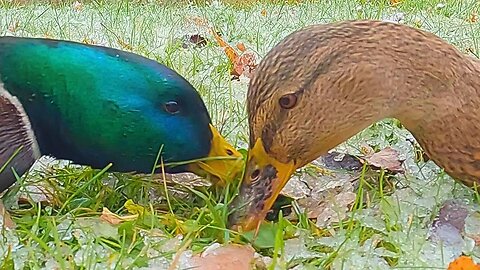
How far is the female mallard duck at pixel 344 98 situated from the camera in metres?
1.49

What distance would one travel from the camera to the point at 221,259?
1.33 meters

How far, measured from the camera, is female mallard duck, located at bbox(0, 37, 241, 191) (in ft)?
5.42

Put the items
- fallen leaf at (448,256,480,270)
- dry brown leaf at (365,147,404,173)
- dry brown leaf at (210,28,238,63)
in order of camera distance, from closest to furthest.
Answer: fallen leaf at (448,256,480,270)
dry brown leaf at (365,147,404,173)
dry brown leaf at (210,28,238,63)

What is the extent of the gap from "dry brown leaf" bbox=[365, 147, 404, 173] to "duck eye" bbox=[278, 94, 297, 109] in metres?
0.40

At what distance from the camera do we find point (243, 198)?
5.05 ft

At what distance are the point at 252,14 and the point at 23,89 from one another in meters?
2.96

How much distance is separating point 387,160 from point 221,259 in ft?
2.17

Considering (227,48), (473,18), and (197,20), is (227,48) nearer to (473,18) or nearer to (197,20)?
(197,20)

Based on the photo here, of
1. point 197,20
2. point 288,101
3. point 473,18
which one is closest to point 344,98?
point 288,101

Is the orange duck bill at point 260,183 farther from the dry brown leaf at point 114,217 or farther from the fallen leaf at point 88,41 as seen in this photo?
the fallen leaf at point 88,41

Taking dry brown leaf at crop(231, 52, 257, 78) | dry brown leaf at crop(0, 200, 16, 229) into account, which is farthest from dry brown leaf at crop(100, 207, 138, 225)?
dry brown leaf at crop(231, 52, 257, 78)

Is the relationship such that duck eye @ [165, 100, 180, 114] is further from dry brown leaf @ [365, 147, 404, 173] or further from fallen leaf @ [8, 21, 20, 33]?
fallen leaf @ [8, 21, 20, 33]

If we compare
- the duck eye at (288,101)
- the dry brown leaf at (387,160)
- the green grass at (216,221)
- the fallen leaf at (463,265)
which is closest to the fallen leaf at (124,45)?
the green grass at (216,221)

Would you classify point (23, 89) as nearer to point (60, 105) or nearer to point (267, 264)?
point (60, 105)
